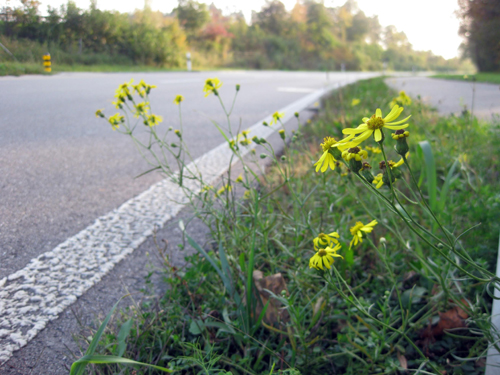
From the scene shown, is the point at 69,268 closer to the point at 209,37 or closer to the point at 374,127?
the point at 374,127

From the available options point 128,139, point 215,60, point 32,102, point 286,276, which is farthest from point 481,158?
point 215,60

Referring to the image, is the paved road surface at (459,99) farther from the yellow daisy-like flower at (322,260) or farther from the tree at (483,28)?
the tree at (483,28)

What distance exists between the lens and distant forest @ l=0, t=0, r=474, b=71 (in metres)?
1.71

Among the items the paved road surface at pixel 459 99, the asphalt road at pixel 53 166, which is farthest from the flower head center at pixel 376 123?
the paved road surface at pixel 459 99

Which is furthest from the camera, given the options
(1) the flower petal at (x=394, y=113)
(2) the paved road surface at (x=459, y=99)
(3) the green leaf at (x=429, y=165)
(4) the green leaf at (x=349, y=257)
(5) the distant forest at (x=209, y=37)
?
(2) the paved road surface at (x=459, y=99)

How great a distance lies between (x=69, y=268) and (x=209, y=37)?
95.9 ft

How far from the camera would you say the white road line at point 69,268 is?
1097 mm

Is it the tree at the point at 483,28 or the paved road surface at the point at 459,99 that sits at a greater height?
the tree at the point at 483,28

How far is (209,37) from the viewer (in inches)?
1113

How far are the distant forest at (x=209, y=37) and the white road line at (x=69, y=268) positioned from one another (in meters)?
0.78

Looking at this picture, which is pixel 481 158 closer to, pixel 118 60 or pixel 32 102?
pixel 118 60

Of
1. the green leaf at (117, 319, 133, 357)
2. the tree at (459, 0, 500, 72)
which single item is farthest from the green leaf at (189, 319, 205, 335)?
the tree at (459, 0, 500, 72)

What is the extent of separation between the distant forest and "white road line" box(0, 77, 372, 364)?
0.78 metres

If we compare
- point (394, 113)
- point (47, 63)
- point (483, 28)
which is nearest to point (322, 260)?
point (394, 113)
